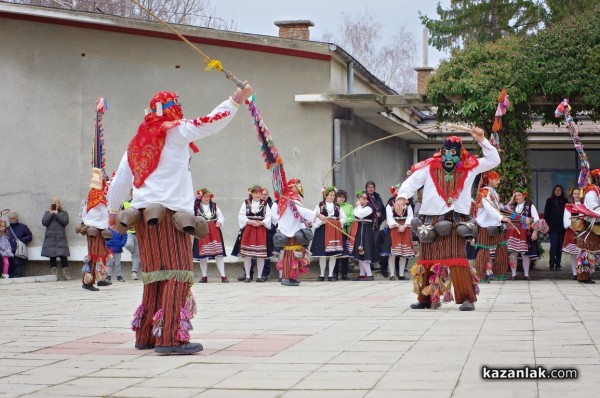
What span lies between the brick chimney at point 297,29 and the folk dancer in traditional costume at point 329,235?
4.43m

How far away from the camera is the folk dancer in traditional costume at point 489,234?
58.9ft

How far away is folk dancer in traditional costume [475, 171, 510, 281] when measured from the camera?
58.9 ft

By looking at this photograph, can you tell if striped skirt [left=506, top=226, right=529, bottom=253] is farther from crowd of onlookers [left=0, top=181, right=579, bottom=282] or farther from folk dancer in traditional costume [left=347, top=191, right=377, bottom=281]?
folk dancer in traditional costume [left=347, top=191, right=377, bottom=281]

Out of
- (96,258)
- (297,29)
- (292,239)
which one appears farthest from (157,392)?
(297,29)

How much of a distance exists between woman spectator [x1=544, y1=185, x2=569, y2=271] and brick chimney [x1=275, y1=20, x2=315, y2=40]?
6.61 metres

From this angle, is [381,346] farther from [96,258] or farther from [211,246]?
[211,246]

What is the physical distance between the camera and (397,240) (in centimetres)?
2034

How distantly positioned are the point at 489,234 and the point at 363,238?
114 inches

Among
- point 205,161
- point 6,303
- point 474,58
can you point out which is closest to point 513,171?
point 474,58

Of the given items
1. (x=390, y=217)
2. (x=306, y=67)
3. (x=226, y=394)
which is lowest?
(x=226, y=394)

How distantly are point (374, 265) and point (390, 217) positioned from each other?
6.34ft

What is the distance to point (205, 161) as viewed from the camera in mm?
21500

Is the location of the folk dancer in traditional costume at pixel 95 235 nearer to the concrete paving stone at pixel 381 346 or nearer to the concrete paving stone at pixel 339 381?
the concrete paving stone at pixel 381 346

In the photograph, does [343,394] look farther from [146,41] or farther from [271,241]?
[146,41]
